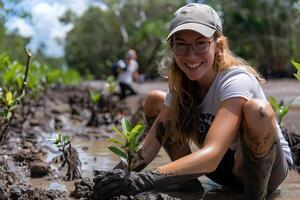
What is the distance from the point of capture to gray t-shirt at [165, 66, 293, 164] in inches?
99.1

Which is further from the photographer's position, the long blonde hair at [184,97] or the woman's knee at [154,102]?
the woman's knee at [154,102]

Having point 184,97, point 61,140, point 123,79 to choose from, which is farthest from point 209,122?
point 123,79

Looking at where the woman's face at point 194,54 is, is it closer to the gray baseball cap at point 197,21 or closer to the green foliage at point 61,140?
the gray baseball cap at point 197,21

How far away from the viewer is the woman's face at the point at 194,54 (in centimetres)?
259

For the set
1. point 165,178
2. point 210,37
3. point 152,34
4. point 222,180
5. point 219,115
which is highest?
point 210,37

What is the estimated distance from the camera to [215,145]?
2.39m

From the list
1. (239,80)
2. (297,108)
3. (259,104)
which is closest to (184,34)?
(239,80)

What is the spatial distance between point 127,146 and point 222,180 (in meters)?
0.84

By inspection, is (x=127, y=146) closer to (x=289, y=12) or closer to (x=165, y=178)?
(x=165, y=178)

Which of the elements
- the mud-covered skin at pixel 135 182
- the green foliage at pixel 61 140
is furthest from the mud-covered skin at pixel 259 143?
the green foliage at pixel 61 140

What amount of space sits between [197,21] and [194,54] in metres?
0.17

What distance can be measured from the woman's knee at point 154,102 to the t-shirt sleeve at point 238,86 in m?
0.61

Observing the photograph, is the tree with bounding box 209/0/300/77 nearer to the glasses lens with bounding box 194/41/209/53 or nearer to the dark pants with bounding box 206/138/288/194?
the dark pants with bounding box 206/138/288/194

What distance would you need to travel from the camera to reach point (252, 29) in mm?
28078
